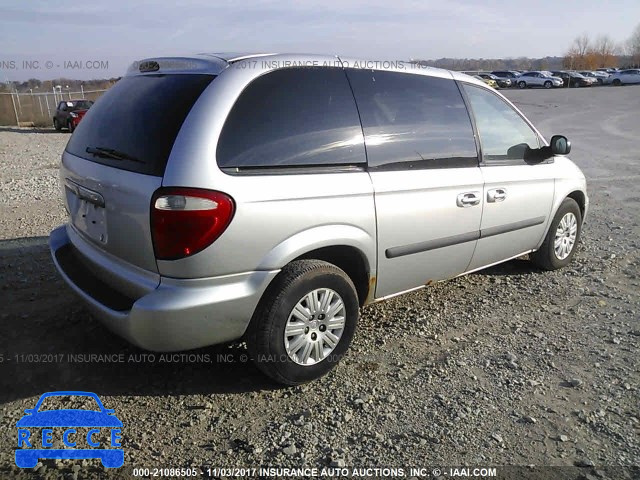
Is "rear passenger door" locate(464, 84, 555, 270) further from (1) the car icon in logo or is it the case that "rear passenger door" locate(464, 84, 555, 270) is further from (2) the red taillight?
(1) the car icon in logo

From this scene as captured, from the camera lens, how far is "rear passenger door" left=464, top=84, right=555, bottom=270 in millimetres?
3834

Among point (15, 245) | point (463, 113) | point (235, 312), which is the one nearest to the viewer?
point (235, 312)

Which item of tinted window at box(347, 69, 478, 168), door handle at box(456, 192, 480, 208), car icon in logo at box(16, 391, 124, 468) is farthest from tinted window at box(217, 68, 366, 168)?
car icon in logo at box(16, 391, 124, 468)

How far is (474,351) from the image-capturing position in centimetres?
341

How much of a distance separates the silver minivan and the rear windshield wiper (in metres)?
0.01

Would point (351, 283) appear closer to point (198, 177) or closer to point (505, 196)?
point (198, 177)

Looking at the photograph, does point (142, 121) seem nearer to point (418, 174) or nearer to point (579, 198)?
point (418, 174)

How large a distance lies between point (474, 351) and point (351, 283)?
3.48 feet

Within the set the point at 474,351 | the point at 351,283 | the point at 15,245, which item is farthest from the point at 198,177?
the point at 15,245

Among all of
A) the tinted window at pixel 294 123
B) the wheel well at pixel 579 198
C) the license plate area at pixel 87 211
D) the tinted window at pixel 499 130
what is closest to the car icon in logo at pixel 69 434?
the license plate area at pixel 87 211

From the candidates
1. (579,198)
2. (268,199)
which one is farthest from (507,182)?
(268,199)

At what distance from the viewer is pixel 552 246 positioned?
4.71m

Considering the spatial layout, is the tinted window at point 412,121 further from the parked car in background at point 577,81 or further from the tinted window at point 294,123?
the parked car in background at point 577,81

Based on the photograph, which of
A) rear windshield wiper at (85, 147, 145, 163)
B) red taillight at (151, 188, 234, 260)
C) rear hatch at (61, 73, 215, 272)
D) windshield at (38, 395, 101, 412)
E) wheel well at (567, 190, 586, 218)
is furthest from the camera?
wheel well at (567, 190, 586, 218)
